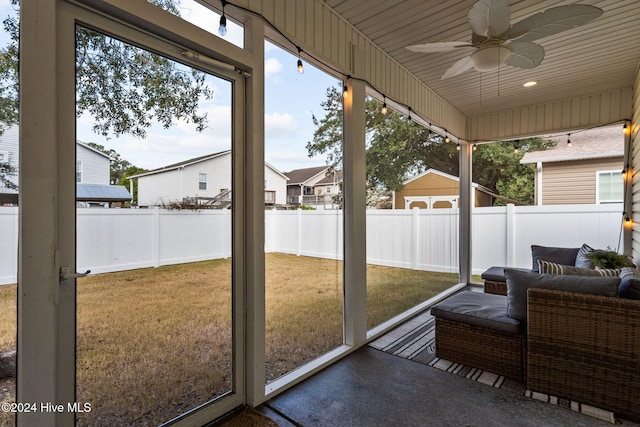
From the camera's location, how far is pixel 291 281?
8.05 ft

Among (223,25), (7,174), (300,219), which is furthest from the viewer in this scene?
(300,219)

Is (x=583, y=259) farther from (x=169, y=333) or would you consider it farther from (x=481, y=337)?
(x=169, y=333)

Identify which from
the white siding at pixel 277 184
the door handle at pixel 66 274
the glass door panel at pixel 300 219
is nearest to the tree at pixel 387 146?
the glass door panel at pixel 300 219

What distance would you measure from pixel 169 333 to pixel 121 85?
1.35m

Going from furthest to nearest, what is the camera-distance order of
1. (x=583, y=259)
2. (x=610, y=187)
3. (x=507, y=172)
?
1. (x=507, y=172)
2. (x=610, y=187)
3. (x=583, y=259)

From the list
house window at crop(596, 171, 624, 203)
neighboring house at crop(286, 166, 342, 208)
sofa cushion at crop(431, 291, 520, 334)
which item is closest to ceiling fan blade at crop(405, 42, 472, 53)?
neighboring house at crop(286, 166, 342, 208)

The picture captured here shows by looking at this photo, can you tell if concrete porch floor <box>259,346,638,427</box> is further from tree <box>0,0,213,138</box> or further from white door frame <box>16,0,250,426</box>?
tree <box>0,0,213,138</box>

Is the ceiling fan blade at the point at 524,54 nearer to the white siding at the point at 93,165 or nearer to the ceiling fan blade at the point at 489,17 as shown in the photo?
the ceiling fan blade at the point at 489,17

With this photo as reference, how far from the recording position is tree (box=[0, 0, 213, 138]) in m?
1.20

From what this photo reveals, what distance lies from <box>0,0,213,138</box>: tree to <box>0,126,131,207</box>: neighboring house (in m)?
0.11

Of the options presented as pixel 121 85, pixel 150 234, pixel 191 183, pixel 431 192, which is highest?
pixel 121 85

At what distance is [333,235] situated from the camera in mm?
2818

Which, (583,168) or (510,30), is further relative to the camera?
→ (583,168)

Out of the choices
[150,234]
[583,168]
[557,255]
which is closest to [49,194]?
[150,234]
